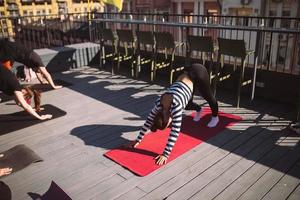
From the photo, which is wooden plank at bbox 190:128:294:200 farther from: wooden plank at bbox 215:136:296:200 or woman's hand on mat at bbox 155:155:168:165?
woman's hand on mat at bbox 155:155:168:165

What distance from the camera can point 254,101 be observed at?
5.48 m

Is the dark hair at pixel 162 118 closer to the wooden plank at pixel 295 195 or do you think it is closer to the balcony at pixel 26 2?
the wooden plank at pixel 295 195

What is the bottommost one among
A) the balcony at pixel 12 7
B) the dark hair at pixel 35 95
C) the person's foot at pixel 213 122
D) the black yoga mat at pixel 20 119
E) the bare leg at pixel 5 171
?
the bare leg at pixel 5 171

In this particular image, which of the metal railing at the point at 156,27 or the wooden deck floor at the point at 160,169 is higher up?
the metal railing at the point at 156,27

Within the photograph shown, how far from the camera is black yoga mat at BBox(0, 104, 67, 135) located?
15.7 feet

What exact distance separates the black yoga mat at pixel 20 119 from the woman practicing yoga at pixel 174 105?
201 cm

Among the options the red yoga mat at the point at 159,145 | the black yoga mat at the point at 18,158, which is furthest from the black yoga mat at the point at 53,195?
the red yoga mat at the point at 159,145

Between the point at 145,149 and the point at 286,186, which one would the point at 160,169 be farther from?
the point at 286,186

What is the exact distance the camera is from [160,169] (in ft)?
11.3

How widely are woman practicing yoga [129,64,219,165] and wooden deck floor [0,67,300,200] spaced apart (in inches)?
13.3

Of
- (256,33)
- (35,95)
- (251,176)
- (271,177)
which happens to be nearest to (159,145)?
(251,176)

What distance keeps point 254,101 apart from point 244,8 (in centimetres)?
1105

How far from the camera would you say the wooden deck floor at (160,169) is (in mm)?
3062

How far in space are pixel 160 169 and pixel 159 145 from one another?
0.57 m
